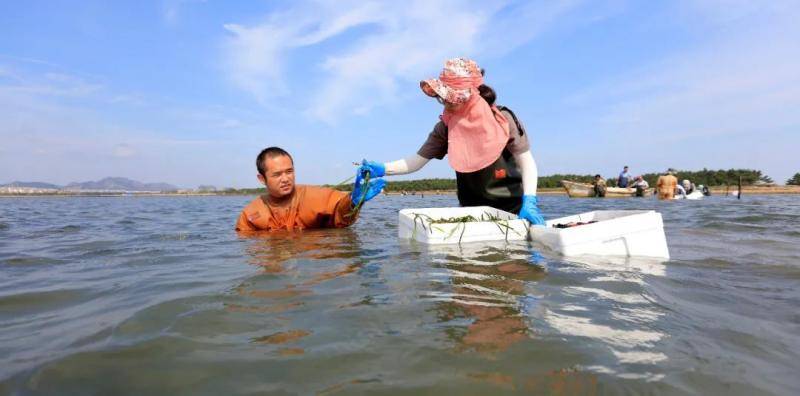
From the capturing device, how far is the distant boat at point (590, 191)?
82.9 ft

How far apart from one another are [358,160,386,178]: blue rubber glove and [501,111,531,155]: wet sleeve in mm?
1425

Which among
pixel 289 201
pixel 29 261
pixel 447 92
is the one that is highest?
pixel 447 92

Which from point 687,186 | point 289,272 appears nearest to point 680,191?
point 687,186

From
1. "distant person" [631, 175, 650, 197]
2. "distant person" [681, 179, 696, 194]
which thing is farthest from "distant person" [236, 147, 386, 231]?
"distant person" [631, 175, 650, 197]

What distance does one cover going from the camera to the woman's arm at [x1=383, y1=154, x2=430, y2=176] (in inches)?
202

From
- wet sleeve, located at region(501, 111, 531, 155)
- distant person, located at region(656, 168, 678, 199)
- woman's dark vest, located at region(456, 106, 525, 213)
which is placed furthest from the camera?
distant person, located at region(656, 168, 678, 199)

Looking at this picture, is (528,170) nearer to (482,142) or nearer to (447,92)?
(482,142)

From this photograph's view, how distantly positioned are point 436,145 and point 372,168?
77 centimetres

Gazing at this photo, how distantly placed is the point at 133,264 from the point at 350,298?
2.16 meters

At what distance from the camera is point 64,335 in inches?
67.6

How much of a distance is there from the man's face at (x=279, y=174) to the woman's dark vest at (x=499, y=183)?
6.43ft

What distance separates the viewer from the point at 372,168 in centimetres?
508

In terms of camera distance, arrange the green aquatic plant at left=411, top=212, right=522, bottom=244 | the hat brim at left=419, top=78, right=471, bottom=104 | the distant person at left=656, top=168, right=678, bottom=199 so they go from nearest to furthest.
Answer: the green aquatic plant at left=411, top=212, right=522, bottom=244, the hat brim at left=419, top=78, right=471, bottom=104, the distant person at left=656, top=168, right=678, bottom=199

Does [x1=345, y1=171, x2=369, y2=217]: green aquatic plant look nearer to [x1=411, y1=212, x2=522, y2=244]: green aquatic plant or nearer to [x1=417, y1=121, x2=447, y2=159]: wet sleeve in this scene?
[x1=417, y1=121, x2=447, y2=159]: wet sleeve
